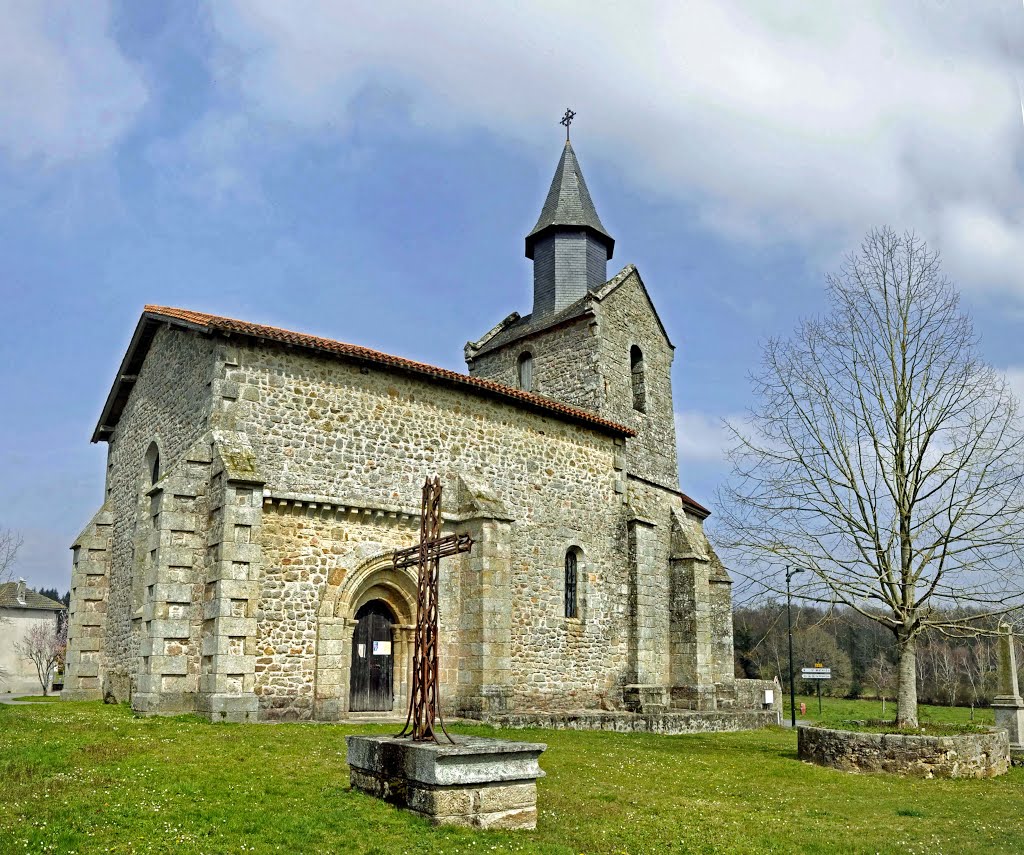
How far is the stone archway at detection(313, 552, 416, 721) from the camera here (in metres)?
15.2

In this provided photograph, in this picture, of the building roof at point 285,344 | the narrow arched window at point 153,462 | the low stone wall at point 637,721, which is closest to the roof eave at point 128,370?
the building roof at point 285,344

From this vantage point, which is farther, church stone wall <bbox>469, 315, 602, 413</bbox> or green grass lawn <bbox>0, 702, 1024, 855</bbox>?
church stone wall <bbox>469, 315, 602, 413</bbox>

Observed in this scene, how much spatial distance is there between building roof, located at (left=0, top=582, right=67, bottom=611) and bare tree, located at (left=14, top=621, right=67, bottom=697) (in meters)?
1.43

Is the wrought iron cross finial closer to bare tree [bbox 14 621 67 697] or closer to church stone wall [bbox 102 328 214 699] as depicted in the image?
church stone wall [bbox 102 328 214 699]

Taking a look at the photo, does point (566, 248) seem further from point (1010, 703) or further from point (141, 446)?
point (1010, 703)

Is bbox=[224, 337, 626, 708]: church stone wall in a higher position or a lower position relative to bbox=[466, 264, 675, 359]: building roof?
lower

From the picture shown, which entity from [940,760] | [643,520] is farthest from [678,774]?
[643,520]

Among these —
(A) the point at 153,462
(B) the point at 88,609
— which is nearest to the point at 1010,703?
(A) the point at 153,462

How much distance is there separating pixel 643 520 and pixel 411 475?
7706 millimetres

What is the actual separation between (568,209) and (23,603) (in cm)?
4689

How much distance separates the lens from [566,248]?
27672 mm

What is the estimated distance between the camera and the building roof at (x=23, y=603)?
5400 cm

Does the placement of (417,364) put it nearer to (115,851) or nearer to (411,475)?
(411,475)

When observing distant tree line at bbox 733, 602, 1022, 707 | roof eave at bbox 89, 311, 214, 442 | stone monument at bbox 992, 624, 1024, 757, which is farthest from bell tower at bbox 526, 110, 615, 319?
distant tree line at bbox 733, 602, 1022, 707
